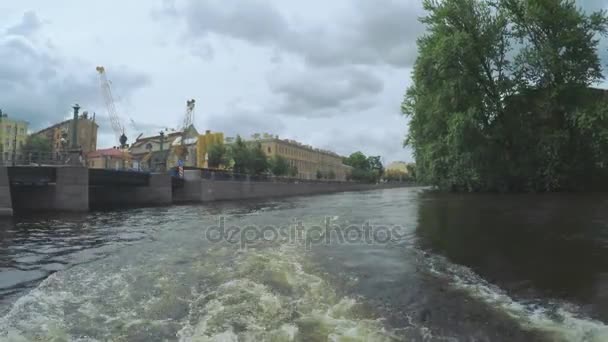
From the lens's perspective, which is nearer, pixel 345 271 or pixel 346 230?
pixel 345 271

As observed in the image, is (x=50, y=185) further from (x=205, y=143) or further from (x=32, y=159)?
(x=205, y=143)

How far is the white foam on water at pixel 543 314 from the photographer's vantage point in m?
5.13

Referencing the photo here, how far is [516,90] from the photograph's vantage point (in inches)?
1314

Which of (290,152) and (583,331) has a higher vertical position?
(290,152)

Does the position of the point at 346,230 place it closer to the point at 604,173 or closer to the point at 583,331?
the point at 583,331

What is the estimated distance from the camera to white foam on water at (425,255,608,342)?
202 inches

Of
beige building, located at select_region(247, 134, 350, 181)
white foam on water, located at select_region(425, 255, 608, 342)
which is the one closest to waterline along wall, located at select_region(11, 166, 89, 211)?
white foam on water, located at select_region(425, 255, 608, 342)

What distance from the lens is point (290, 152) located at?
151500 mm

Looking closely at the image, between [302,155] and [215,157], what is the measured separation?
2794 inches

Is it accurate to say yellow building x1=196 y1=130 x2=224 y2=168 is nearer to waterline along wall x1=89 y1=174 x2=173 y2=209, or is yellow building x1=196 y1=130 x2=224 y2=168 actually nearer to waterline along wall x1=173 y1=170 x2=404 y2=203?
waterline along wall x1=173 y1=170 x2=404 y2=203

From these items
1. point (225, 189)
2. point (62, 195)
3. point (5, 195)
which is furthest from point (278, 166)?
point (5, 195)

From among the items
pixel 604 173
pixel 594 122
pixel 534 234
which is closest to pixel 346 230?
pixel 534 234

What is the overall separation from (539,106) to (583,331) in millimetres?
31411

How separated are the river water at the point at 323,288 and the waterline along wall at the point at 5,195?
15.1 m
